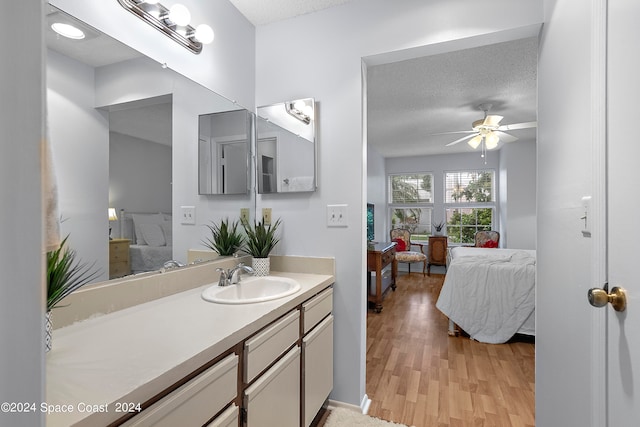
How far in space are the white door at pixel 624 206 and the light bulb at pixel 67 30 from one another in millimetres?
1617

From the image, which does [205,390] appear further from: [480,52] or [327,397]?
[480,52]

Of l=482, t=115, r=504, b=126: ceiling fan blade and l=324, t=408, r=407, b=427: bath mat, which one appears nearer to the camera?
l=324, t=408, r=407, b=427: bath mat

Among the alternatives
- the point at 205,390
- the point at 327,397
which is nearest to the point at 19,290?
the point at 205,390

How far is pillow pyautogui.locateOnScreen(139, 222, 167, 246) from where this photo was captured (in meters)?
1.33

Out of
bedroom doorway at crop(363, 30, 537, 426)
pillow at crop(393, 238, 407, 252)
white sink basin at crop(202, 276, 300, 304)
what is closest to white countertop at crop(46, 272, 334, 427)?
white sink basin at crop(202, 276, 300, 304)

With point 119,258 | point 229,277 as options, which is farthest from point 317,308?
point 119,258

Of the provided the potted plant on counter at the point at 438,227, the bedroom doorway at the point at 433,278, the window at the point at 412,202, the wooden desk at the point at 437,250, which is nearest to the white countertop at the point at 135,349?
the bedroom doorway at the point at 433,278

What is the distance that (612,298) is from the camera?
816mm

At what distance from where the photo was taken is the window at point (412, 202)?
6535 millimetres

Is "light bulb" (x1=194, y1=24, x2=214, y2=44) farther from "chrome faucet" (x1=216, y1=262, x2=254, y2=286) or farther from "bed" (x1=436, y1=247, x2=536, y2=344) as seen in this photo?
"bed" (x1=436, y1=247, x2=536, y2=344)

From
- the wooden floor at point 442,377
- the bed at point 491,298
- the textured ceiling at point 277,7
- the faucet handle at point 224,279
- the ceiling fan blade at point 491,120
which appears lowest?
the wooden floor at point 442,377

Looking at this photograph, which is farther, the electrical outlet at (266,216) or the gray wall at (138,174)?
the electrical outlet at (266,216)

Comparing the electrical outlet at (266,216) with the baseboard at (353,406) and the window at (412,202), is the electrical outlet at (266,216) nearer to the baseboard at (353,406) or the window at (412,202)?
the baseboard at (353,406)

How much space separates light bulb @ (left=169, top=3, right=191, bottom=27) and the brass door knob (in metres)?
1.86
